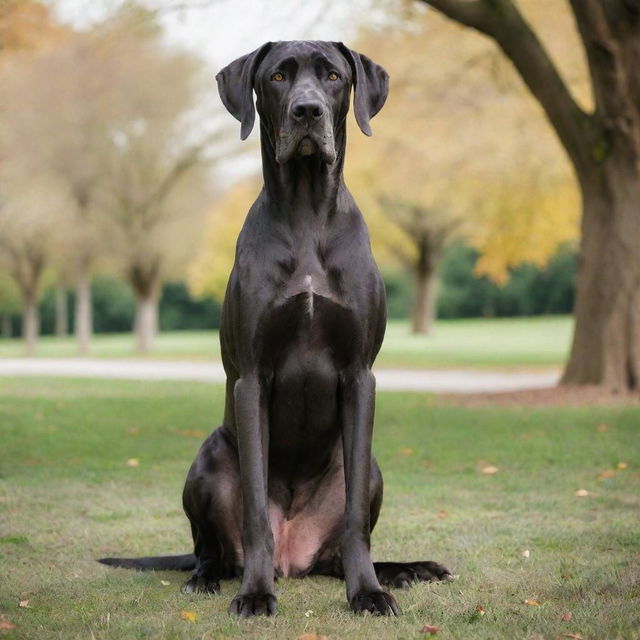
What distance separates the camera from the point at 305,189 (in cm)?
369

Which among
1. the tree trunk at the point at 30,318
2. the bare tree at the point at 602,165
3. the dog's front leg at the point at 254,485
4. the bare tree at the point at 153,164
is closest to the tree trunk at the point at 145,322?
the bare tree at the point at 153,164

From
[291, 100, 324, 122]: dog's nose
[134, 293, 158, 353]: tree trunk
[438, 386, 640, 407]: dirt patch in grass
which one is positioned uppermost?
[291, 100, 324, 122]: dog's nose

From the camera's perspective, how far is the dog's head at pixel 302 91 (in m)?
3.45

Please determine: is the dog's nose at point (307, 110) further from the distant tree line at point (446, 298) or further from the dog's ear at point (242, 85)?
the distant tree line at point (446, 298)

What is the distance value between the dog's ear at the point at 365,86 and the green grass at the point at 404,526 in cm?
189

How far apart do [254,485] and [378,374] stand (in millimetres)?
14490

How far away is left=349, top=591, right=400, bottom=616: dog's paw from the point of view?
337 cm

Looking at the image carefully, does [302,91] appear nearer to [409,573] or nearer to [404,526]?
[409,573]

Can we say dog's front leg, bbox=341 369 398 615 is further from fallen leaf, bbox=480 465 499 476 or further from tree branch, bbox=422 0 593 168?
tree branch, bbox=422 0 593 168

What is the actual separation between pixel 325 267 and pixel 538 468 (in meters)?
4.13

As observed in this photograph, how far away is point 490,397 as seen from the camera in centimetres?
1201

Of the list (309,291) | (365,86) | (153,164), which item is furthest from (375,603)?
(153,164)

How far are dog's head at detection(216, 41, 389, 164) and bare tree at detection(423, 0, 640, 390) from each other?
8067 mm

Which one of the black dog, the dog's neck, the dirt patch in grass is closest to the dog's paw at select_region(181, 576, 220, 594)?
the black dog
